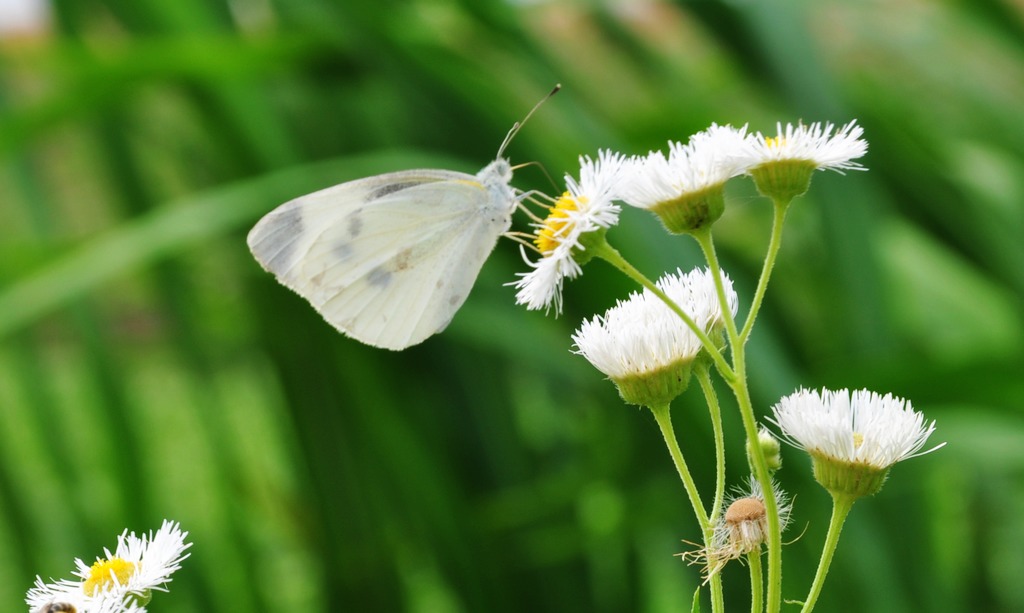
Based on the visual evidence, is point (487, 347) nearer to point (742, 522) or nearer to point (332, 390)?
point (332, 390)

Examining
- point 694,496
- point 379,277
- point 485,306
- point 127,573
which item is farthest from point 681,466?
point 485,306

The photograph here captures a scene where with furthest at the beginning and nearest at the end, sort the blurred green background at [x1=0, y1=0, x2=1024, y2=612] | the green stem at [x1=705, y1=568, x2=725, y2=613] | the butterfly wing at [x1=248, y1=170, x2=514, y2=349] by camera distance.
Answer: the blurred green background at [x1=0, y1=0, x2=1024, y2=612]
the butterfly wing at [x1=248, y1=170, x2=514, y2=349]
the green stem at [x1=705, y1=568, x2=725, y2=613]

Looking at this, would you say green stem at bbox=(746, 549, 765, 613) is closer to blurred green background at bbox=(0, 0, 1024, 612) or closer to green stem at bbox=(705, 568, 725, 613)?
green stem at bbox=(705, 568, 725, 613)

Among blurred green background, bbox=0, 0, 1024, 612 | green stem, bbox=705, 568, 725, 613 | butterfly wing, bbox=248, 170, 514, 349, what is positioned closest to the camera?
green stem, bbox=705, 568, 725, 613

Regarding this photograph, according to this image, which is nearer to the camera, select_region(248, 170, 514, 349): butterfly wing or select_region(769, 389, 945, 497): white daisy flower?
select_region(769, 389, 945, 497): white daisy flower

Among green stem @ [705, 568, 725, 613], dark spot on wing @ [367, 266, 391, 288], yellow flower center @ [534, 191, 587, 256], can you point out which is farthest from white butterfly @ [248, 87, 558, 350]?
green stem @ [705, 568, 725, 613]

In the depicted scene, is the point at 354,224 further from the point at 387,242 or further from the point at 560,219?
the point at 560,219
